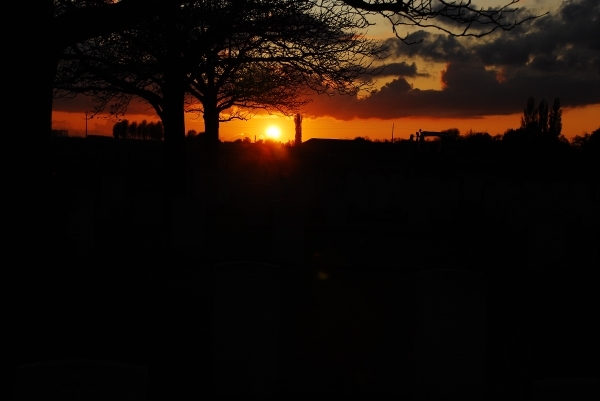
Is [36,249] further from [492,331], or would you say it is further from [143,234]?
[143,234]

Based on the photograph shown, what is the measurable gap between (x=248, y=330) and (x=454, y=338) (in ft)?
5.16

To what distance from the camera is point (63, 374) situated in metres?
2.88

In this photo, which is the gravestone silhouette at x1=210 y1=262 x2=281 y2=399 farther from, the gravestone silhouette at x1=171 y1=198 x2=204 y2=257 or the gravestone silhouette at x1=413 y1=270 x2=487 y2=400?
the gravestone silhouette at x1=171 y1=198 x2=204 y2=257

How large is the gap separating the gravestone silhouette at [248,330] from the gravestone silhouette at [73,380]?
1.88 m

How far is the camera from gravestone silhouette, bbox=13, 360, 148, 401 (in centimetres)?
287

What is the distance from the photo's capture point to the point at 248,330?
15.6 ft

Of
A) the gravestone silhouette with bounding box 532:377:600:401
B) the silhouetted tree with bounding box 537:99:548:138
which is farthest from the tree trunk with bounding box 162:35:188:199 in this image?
the silhouetted tree with bounding box 537:99:548:138

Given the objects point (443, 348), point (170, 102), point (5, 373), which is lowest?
point (5, 373)

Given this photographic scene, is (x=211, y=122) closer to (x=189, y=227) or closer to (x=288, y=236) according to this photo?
(x=189, y=227)

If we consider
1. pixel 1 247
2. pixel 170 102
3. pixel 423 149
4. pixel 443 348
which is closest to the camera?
pixel 443 348

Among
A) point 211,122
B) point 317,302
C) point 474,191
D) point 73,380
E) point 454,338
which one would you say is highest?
point 211,122

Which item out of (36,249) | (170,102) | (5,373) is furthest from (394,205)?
(5,373)

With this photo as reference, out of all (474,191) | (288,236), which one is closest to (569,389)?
(288,236)

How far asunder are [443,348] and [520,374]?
0.84m
